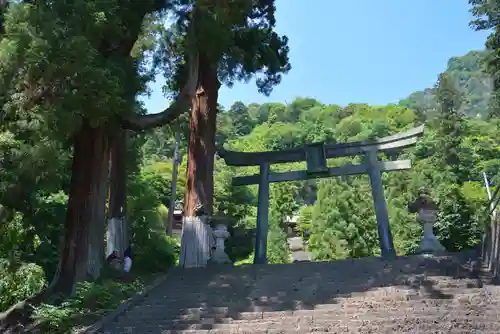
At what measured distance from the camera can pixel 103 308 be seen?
27.3 feet

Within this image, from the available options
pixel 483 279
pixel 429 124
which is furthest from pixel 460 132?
pixel 483 279

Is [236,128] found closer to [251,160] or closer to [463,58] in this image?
[251,160]

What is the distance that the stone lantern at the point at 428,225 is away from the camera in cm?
1096

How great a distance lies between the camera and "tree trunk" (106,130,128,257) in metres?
13.5

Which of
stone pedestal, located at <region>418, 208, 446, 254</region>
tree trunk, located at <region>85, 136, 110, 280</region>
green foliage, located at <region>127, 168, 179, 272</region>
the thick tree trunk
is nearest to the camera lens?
tree trunk, located at <region>85, 136, 110, 280</region>

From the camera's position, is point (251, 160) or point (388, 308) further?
point (251, 160)

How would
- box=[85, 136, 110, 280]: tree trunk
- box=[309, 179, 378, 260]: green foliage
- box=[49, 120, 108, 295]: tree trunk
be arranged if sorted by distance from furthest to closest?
box=[309, 179, 378, 260]: green foliage → box=[85, 136, 110, 280]: tree trunk → box=[49, 120, 108, 295]: tree trunk

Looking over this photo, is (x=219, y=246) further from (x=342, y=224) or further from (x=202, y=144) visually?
(x=342, y=224)

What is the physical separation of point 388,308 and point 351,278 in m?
1.90

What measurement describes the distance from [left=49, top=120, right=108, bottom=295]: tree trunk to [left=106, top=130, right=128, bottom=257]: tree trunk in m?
2.94

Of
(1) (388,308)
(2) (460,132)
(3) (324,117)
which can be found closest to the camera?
(1) (388,308)

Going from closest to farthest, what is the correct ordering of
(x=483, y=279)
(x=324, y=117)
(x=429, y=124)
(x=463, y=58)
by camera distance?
(x=483, y=279)
(x=429, y=124)
(x=324, y=117)
(x=463, y=58)

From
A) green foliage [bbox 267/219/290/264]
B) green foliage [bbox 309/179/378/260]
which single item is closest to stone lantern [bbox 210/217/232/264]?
green foliage [bbox 309/179/378/260]

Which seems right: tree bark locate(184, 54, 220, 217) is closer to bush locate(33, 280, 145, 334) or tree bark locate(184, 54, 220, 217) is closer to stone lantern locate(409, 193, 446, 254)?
bush locate(33, 280, 145, 334)
